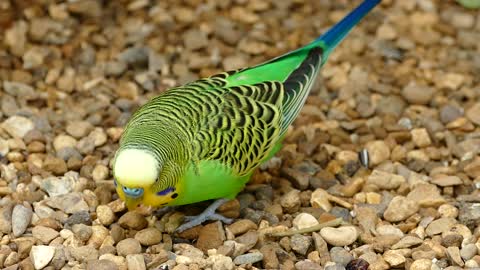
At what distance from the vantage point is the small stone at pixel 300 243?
4148 millimetres

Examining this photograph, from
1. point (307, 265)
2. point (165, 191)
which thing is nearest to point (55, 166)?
point (165, 191)

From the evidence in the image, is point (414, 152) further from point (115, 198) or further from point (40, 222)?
point (40, 222)

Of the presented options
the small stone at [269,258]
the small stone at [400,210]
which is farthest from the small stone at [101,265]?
the small stone at [400,210]

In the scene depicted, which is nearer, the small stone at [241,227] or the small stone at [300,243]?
the small stone at [300,243]

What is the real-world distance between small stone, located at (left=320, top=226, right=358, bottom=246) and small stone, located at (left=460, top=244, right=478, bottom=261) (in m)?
0.53

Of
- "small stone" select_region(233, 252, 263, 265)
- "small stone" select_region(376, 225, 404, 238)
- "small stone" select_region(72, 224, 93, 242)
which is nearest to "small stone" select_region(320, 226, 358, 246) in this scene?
"small stone" select_region(376, 225, 404, 238)

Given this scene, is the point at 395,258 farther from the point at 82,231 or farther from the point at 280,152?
the point at 82,231

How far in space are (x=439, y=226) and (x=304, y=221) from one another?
27.7 inches

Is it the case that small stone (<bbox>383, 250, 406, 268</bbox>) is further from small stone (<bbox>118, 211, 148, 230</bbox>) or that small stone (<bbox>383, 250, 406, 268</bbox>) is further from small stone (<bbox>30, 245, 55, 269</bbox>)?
small stone (<bbox>30, 245, 55, 269</bbox>)

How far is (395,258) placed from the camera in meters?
4.04

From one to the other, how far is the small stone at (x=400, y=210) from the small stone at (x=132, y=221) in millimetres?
1315

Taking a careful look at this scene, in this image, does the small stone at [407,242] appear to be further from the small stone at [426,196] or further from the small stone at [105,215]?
the small stone at [105,215]

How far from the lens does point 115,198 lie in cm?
449

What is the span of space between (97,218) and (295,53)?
1.46 metres
